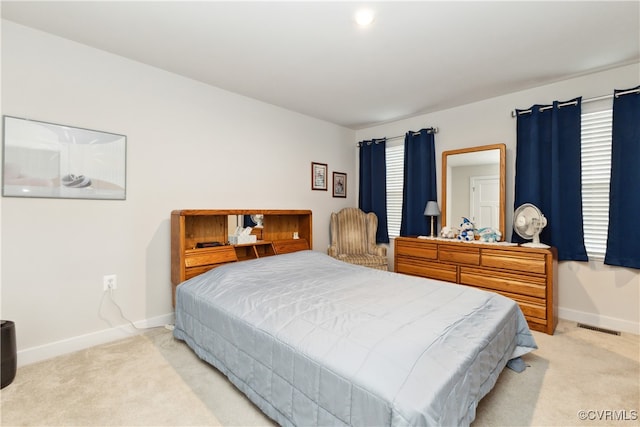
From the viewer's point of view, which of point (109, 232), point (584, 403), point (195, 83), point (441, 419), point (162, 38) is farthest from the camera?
point (195, 83)

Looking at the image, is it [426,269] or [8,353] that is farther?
[426,269]

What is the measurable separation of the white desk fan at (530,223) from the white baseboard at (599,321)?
767mm

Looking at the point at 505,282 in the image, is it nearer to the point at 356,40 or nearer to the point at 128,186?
the point at 356,40

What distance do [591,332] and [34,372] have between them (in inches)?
179

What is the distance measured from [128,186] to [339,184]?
113 inches

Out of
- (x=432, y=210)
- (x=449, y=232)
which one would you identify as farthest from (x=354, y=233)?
(x=449, y=232)

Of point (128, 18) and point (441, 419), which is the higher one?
point (128, 18)

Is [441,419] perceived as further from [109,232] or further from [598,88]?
[598,88]

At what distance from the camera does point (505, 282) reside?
294cm

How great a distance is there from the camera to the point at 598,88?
282cm

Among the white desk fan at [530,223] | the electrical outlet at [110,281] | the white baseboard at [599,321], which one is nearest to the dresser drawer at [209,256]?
the electrical outlet at [110,281]

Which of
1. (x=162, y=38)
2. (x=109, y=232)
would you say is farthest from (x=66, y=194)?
(x=162, y=38)

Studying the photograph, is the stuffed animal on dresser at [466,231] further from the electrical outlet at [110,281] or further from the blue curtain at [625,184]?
the electrical outlet at [110,281]

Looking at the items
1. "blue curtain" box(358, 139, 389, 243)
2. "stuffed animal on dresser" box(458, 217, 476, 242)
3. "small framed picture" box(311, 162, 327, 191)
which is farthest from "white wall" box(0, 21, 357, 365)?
"stuffed animal on dresser" box(458, 217, 476, 242)
